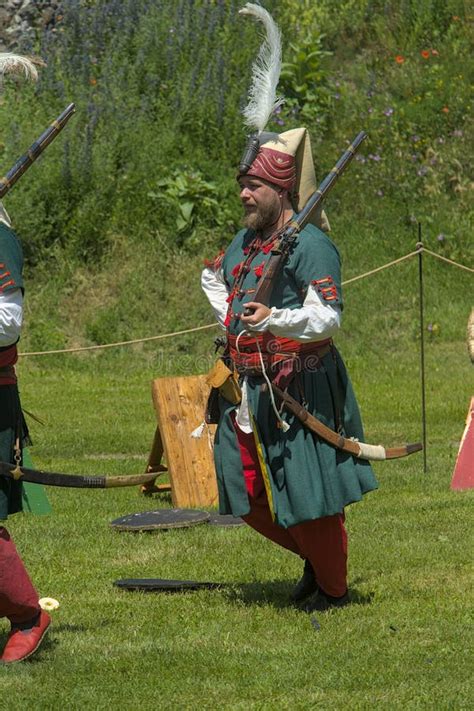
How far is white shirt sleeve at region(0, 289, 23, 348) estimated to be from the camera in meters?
5.22

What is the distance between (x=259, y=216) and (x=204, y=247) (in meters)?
9.40

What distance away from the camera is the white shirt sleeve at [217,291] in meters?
6.27

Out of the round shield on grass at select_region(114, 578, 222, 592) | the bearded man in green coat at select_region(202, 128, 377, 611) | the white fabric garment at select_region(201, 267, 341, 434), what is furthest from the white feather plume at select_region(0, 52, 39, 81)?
the round shield on grass at select_region(114, 578, 222, 592)

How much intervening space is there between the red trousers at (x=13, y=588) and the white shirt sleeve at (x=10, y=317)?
74 cm

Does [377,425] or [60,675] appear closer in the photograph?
[60,675]

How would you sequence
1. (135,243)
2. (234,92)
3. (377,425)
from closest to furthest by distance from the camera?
(377,425), (135,243), (234,92)

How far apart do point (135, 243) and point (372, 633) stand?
10.1 m

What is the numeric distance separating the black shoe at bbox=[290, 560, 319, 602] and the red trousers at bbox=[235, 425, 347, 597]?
0.35 ft

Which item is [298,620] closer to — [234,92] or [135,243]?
[135,243]

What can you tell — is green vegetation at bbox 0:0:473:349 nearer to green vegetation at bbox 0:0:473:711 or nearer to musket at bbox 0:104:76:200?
green vegetation at bbox 0:0:473:711

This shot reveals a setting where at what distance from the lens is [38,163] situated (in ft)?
51.0

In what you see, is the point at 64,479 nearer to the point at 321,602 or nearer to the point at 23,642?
the point at 23,642

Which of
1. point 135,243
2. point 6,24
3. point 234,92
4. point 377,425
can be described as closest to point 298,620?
point 377,425

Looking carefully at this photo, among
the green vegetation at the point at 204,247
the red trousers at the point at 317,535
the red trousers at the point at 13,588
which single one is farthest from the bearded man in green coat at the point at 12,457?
the red trousers at the point at 317,535
